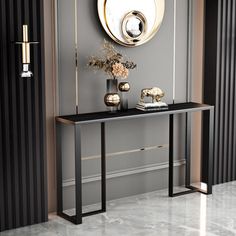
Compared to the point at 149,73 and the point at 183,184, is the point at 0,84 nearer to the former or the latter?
the point at 149,73

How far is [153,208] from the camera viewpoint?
177 inches

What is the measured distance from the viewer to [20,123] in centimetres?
395

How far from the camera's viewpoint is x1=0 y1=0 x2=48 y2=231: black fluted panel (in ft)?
12.6

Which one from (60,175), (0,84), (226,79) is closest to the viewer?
(0,84)

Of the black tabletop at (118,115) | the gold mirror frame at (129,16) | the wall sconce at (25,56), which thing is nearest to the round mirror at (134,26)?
the gold mirror frame at (129,16)

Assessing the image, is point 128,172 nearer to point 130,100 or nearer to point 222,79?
point 130,100

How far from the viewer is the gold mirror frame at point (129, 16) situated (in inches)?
171

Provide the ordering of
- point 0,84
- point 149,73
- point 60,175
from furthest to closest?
point 149,73
point 60,175
point 0,84

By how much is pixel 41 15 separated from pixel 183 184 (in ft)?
7.30

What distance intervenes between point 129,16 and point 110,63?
0.47 metres

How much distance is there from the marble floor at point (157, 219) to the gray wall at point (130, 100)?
21cm

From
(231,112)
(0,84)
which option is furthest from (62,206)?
(231,112)

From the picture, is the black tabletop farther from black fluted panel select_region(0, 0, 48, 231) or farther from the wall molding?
the wall molding

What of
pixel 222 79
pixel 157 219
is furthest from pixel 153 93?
pixel 157 219
